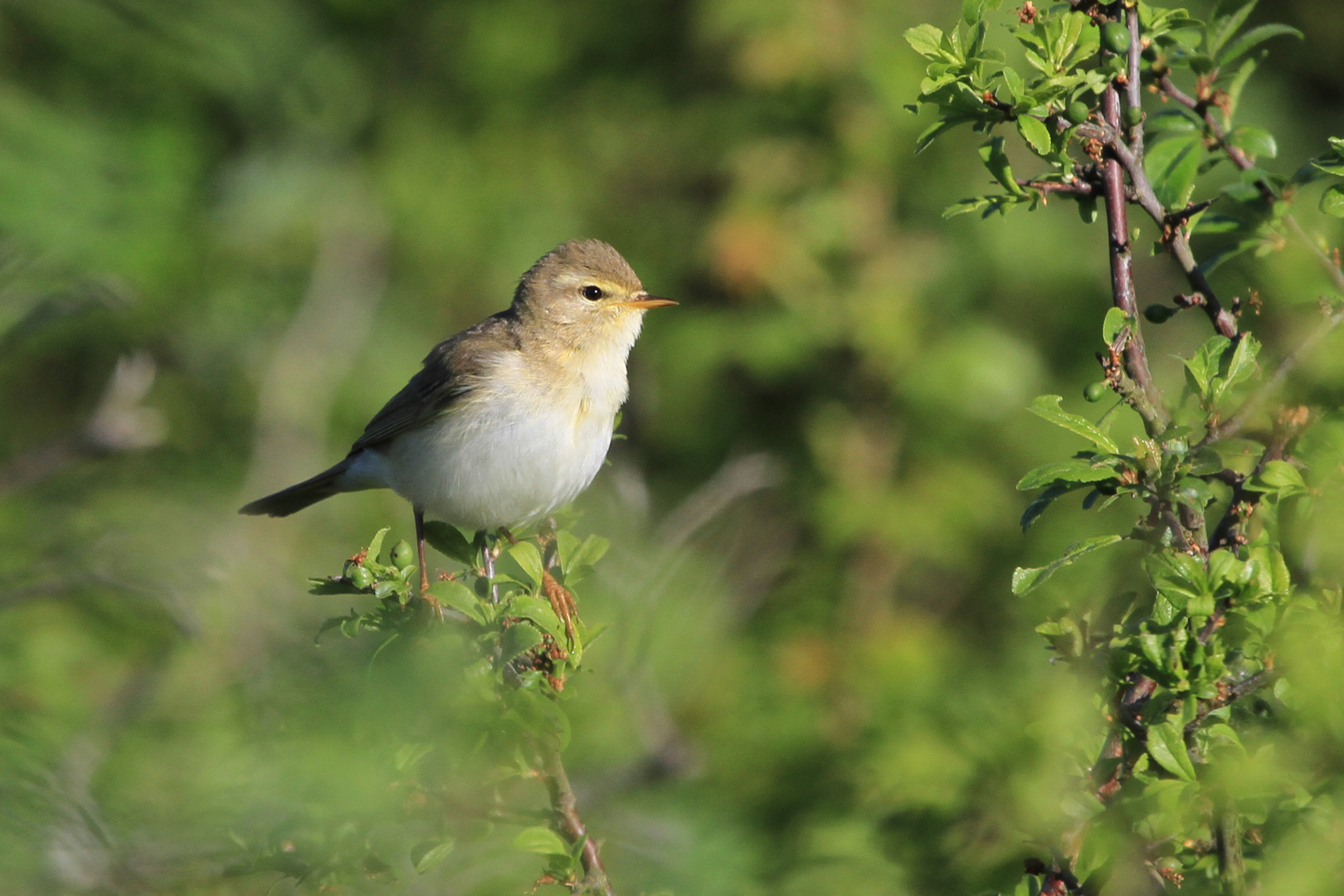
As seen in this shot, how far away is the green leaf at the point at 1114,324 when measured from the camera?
1877mm

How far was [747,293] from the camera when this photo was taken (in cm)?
602

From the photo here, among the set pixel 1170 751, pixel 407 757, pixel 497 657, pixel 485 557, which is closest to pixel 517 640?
pixel 497 657

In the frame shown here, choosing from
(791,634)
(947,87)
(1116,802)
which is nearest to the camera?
(1116,802)

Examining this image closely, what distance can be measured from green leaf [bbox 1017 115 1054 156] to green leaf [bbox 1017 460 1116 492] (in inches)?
19.7

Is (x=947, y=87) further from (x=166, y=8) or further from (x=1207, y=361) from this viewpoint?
(x=166, y=8)

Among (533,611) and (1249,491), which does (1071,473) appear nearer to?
(1249,491)

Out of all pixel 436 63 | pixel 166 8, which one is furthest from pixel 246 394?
pixel 166 8

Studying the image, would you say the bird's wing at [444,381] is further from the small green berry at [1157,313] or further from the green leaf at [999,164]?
the small green berry at [1157,313]

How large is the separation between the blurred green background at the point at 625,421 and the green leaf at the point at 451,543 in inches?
16.8

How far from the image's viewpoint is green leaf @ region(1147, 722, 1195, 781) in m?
→ 1.79

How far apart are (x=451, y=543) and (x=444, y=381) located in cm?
151

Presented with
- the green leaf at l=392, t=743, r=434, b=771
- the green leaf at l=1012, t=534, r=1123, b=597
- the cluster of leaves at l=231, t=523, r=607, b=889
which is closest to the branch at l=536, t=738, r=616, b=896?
the cluster of leaves at l=231, t=523, r=607, b=889

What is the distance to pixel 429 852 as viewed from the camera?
2.23 m

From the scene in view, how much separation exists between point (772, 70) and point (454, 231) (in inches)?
98.0
